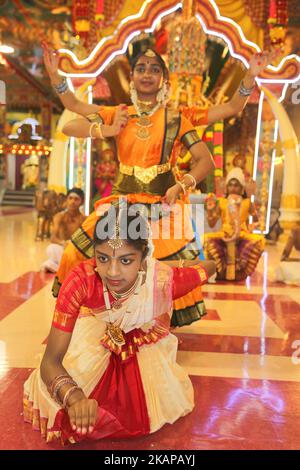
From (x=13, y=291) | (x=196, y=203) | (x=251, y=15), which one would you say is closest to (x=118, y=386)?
(x=13, y=291)

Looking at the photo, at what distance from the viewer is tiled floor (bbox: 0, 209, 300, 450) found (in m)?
1.74

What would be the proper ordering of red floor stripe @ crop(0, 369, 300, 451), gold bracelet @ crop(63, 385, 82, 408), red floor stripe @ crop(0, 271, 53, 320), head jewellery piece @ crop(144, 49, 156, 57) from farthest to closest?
red floor stripe @ crop(0, 271, 53, 320)
head jewellery piece @ crop(144, 49, 156, 57)
red floor stripe @ crop(0, 369, 300, 451)
gold bracelet @ crop(63, 385, 82, 408)

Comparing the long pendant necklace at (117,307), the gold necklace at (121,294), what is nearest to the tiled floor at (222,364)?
the long pendant necklace at (117,307)

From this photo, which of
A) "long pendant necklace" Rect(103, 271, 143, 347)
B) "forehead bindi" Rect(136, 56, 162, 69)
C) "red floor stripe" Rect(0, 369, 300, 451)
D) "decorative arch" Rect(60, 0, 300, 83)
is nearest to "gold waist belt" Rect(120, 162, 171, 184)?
"forehead bindi" Rect(136, 56, 162, 69)

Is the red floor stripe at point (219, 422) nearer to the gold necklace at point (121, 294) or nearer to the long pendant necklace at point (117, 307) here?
the long pendant necklace at point (117, 307)

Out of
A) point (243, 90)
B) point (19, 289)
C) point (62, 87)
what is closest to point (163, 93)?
point (243, 90)

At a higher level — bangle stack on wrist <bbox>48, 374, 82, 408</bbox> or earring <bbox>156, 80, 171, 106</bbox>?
earring <bbox>156, 80, 171, 106</bbox>

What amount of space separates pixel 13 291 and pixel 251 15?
5479 mm

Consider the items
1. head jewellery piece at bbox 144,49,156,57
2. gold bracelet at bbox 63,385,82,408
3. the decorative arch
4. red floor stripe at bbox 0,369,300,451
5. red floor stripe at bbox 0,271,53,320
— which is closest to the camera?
gold bracelet at bbox 63,385,82,408

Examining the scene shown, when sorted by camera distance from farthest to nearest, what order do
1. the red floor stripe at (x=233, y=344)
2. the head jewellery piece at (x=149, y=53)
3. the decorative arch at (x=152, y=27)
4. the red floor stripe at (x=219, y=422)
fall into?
the decorative arch at (x=152, y=27) < the red floor stripe at (x=233, y=344) < the head jewellery piece at (x=149, y=53) < the red floor stripe at (x=219, y=422)

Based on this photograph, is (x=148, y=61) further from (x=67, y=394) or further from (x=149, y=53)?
(x=67, y=394)

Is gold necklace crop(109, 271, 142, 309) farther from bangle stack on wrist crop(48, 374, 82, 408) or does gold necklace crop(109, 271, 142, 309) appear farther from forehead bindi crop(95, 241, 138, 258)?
bangle stack on wrist crop(48, 374, 82, 408)

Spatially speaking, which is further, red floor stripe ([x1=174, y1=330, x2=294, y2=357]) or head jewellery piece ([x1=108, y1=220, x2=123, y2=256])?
red floor stripe ([x1=174, y1=330, x2=294, y2=357])

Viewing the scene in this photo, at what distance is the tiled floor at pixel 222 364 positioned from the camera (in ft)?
5.70
